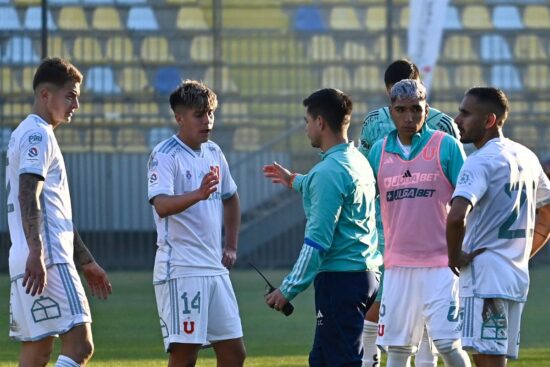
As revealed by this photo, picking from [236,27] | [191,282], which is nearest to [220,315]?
[191,282]

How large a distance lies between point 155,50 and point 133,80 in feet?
2.39

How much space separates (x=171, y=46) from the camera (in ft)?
83.7

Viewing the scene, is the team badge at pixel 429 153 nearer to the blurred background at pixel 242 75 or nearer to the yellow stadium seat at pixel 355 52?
the blurred background at pixel 242 75

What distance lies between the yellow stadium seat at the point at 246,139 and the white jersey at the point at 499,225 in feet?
54.2

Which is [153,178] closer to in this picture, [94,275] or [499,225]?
[94,275]

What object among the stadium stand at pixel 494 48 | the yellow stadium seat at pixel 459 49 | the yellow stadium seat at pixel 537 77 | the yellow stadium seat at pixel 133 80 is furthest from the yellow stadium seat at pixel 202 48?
the yellow stadium seat at pixel 537 77

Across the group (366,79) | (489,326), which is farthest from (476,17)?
(489,326)

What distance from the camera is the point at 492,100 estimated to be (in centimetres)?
685

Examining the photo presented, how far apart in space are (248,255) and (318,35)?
486 cm

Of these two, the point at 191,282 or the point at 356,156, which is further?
the point at 191,282

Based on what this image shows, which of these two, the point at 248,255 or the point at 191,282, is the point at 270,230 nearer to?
the point at 248,255

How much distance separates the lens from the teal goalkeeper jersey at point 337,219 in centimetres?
657

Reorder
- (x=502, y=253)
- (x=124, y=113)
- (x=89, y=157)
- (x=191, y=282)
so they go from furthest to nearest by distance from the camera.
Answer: (x=124, y=113) < (x=89, y=157) < (x=191, y=282) < (x=502, y=253)

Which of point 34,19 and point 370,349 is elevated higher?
point 34,19
